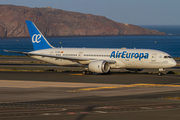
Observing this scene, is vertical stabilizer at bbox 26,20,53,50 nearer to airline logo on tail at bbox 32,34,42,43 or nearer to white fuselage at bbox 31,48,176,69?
airline logo on tail at bbox 32,34,42,43

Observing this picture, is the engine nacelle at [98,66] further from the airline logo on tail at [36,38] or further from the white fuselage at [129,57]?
the airline logo on tail at [36,38]

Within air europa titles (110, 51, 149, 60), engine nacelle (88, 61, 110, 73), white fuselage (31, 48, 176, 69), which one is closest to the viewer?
engine nacelle (88, 61, 110, 73)

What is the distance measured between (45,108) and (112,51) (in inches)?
1192

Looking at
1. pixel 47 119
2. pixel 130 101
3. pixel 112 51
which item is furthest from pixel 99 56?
pixel 47 119

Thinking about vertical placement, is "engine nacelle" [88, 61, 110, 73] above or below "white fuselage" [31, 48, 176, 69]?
below

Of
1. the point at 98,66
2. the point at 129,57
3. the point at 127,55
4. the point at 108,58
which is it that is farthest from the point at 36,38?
the point at 129,57

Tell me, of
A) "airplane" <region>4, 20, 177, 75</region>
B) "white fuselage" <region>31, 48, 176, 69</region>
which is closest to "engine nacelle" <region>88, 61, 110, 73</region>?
"airplane" <region>4, 20, 177, 75</region>

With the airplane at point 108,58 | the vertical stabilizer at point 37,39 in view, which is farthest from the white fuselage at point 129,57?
the vertical stabilizer at point 37,39

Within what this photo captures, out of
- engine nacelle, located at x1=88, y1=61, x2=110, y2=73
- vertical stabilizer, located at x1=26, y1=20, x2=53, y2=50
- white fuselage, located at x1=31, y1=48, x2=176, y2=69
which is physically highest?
vertical stabilizer, located at x1=26, y1=20, x2=53, y2=50

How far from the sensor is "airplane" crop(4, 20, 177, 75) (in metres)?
45.9

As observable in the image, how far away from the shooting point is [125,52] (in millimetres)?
47750

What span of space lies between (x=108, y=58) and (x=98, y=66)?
349 centimetres

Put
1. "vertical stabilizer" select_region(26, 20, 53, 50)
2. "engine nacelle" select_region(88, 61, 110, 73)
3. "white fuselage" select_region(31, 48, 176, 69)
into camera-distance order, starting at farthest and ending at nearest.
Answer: "vertical stabilizer" select_region(26, 20, 53, 50) < "white fuselage" select_region(31, 48, 176, 69) < "engine nacelle" select_region(88, 61, 110, 73)

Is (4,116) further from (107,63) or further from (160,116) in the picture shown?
(107,63)
